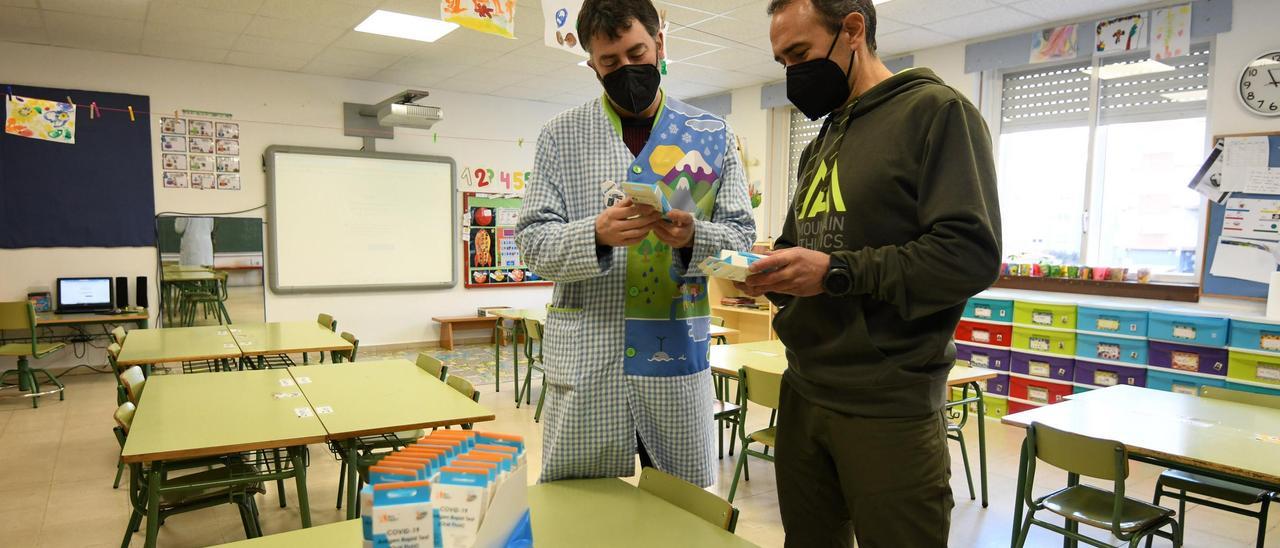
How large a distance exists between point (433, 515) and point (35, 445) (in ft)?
17.6

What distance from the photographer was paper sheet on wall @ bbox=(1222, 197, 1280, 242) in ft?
15.0

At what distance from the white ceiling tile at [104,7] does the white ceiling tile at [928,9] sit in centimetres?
561

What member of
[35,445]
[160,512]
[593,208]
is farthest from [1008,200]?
[35,445]

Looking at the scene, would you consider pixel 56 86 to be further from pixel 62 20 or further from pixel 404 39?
pixel 404 39

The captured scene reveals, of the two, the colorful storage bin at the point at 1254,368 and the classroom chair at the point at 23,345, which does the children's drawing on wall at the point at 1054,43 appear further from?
the classroom chair at the point at 23,345

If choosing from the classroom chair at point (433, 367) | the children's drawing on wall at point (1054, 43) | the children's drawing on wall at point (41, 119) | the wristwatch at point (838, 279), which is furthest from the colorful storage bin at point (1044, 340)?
the children's drawing on wall at point (41, 119)

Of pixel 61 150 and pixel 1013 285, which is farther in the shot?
pixel 61 150

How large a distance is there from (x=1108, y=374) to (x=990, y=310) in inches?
36.4

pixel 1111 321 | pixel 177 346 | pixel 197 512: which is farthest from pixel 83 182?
pixel 1111 321

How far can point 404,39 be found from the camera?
6406mm

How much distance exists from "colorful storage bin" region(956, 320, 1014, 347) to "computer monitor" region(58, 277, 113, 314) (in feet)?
25.0

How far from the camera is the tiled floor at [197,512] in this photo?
333cm

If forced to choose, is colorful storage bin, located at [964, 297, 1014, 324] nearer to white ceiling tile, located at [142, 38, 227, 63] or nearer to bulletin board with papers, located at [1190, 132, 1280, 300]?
bulletin board with papers, located at [1190, 132, 1280, 300]

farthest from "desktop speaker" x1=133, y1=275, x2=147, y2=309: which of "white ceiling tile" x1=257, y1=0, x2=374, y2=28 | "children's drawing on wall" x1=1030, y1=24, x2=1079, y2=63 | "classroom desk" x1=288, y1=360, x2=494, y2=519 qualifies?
"children's drawing on wall" x1=1030, y1=24, x2=1079, y2=63
